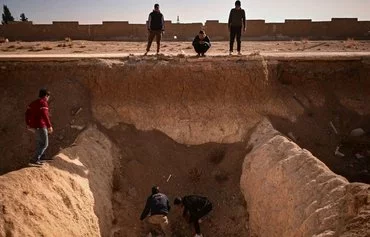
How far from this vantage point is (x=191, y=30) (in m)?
23.2

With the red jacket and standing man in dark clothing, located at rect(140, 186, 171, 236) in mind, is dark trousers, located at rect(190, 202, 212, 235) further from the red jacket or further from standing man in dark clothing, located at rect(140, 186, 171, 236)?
the red jacket

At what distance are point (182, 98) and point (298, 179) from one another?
5.48 meters

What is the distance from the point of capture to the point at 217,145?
1208 centimetres

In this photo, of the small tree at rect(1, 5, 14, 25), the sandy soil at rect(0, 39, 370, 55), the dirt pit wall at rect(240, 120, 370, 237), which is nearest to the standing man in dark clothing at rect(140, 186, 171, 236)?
the dirt pit wall at rect(240, 120, 370, 237)

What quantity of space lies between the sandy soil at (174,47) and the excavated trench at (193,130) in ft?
16.9

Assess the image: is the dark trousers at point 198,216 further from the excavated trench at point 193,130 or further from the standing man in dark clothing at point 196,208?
the excavated trench at point 193,130

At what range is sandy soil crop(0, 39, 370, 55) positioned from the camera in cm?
1803

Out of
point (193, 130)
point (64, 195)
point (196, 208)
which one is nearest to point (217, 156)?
point (193, 130)

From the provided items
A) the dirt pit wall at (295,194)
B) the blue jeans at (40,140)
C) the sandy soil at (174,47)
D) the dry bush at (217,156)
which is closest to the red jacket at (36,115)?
the blue jeans at (40,140)

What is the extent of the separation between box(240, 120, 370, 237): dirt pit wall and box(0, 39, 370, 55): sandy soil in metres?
8.36

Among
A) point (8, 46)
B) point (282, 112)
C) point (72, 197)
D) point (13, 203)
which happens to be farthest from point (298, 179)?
point (8, 46)

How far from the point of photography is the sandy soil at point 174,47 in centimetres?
1803

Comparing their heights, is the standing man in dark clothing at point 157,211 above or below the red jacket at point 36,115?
below

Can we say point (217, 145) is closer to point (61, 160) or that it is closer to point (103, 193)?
point (103, 193)
